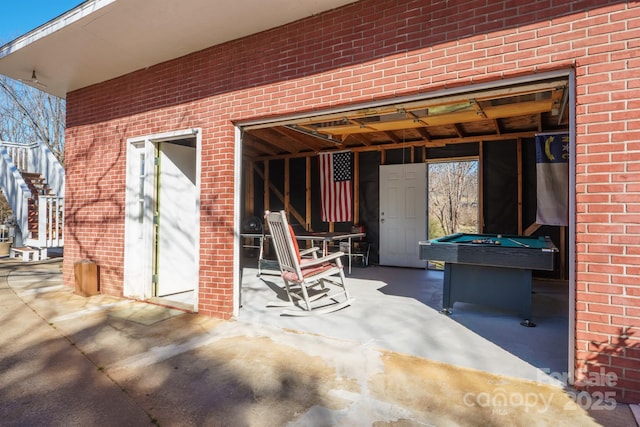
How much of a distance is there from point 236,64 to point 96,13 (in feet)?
4.55

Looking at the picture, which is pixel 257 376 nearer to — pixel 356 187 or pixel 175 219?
pixel 175 219

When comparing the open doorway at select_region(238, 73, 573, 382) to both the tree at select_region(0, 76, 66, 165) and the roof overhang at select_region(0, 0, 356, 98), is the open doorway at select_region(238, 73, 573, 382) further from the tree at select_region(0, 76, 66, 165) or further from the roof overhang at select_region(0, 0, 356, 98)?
the tree at select_region(0, 76, 66, 165)

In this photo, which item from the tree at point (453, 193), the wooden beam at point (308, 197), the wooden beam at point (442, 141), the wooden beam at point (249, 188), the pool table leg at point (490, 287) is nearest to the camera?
the pool table leg at point (490, 287)

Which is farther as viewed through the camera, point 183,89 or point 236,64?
point 183,89

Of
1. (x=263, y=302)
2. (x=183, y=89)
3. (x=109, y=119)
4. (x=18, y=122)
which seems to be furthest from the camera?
(x=18, y=122)

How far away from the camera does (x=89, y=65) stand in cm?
461

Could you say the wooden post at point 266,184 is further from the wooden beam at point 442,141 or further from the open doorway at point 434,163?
the wooden beam at point 442,141

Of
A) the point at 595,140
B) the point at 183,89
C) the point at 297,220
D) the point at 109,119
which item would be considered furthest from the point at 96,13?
the point at 297,220

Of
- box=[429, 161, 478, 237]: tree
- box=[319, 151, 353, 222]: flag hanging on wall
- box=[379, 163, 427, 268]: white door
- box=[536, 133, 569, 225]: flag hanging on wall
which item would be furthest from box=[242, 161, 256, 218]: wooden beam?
box=[429, 161, 478, 237]: tree

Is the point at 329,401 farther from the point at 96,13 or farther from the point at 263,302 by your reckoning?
the point at 96,13

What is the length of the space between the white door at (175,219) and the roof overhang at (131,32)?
1243mm

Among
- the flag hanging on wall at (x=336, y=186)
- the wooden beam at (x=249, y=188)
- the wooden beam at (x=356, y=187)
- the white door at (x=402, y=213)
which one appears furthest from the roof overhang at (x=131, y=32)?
the wooden beam at (x=249, y=188)

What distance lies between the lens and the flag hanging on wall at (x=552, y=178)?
6.24 m

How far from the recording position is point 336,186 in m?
8.66
